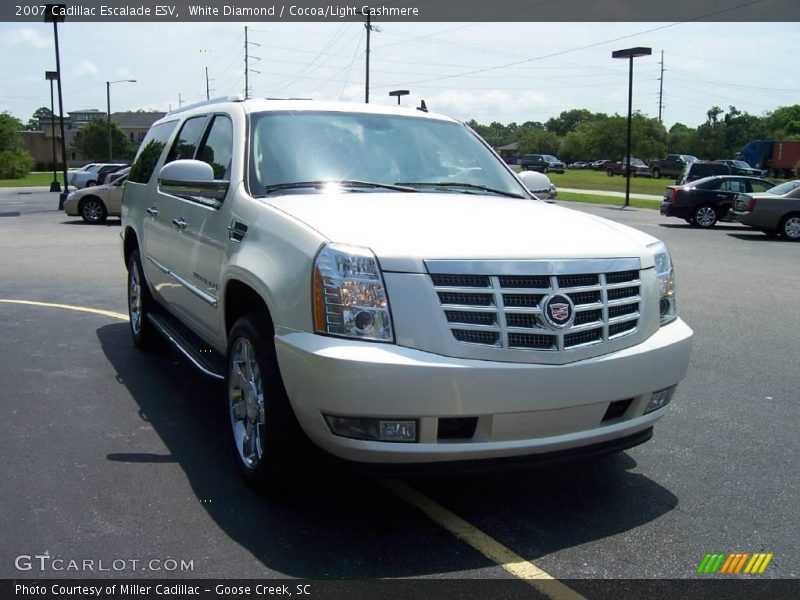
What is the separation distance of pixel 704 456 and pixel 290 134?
3052 mm

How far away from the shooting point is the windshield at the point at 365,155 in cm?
460

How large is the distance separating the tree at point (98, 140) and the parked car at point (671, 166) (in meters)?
64.5

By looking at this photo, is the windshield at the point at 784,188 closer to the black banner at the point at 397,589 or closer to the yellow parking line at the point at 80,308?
the yellow parking line at the point at 80,308

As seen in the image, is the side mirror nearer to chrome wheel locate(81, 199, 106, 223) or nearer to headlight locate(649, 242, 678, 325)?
headlight locate(649, 242, 678, 325)

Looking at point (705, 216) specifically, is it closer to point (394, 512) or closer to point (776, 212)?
point (776, 212)

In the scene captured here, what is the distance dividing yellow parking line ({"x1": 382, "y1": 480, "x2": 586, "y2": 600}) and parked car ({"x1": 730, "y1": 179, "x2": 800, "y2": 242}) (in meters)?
18.5

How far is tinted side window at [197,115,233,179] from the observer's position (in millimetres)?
4988

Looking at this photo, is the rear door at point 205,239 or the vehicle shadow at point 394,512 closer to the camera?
the vehicle shadow at point 394,512

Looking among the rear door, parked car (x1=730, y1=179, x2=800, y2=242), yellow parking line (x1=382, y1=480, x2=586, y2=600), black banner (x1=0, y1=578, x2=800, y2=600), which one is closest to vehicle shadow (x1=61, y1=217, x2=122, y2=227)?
parked car (x1=730, y1=179, x2=800, y2=242)

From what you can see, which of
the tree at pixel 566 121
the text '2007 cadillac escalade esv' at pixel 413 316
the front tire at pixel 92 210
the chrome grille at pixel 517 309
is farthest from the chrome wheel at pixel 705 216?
the tree at pixel 566 121

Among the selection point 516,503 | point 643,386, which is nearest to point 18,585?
point 516,503

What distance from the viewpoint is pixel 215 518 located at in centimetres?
377

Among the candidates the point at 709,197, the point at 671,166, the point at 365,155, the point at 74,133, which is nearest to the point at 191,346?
the point at 365,155

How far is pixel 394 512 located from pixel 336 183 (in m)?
1.83
